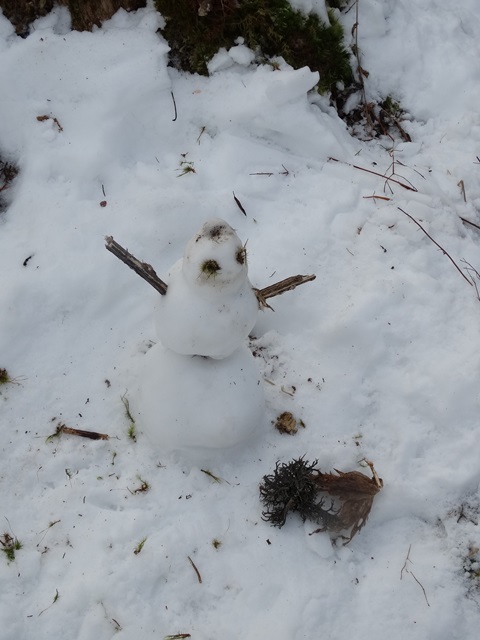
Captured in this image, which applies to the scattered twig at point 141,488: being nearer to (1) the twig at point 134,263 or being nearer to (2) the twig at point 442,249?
(1) the twig at point 134,263

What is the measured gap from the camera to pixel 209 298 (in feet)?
6.68

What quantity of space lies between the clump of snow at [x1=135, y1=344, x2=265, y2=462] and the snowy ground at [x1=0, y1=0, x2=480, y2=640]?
139 millimetres

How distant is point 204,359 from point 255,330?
554 mm

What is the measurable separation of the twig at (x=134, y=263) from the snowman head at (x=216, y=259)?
147 mm

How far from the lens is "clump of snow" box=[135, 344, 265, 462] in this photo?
2398mm

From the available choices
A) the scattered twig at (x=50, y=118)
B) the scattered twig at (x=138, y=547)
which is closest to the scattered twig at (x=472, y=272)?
the scattered twig at (x=138, y=547)

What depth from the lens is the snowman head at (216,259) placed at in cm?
192

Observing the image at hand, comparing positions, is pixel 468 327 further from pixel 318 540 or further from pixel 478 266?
pixel 318 540

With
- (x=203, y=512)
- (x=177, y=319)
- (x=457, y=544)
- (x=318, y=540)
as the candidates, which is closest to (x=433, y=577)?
(x=457, y=544)

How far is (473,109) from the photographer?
3404 mm

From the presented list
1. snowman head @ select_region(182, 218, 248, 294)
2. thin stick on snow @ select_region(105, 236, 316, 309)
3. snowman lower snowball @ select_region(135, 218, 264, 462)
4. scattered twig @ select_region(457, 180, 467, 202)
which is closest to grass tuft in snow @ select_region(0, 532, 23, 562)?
snowman lower snowball @ select_region(135, 218, 264, 462)

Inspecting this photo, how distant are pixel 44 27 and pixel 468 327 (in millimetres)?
2577

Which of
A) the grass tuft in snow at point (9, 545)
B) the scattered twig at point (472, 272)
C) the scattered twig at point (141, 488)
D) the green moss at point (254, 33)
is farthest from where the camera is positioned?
the green moss at point (254, 33)

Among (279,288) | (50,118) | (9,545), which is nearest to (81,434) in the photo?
(9,545)
